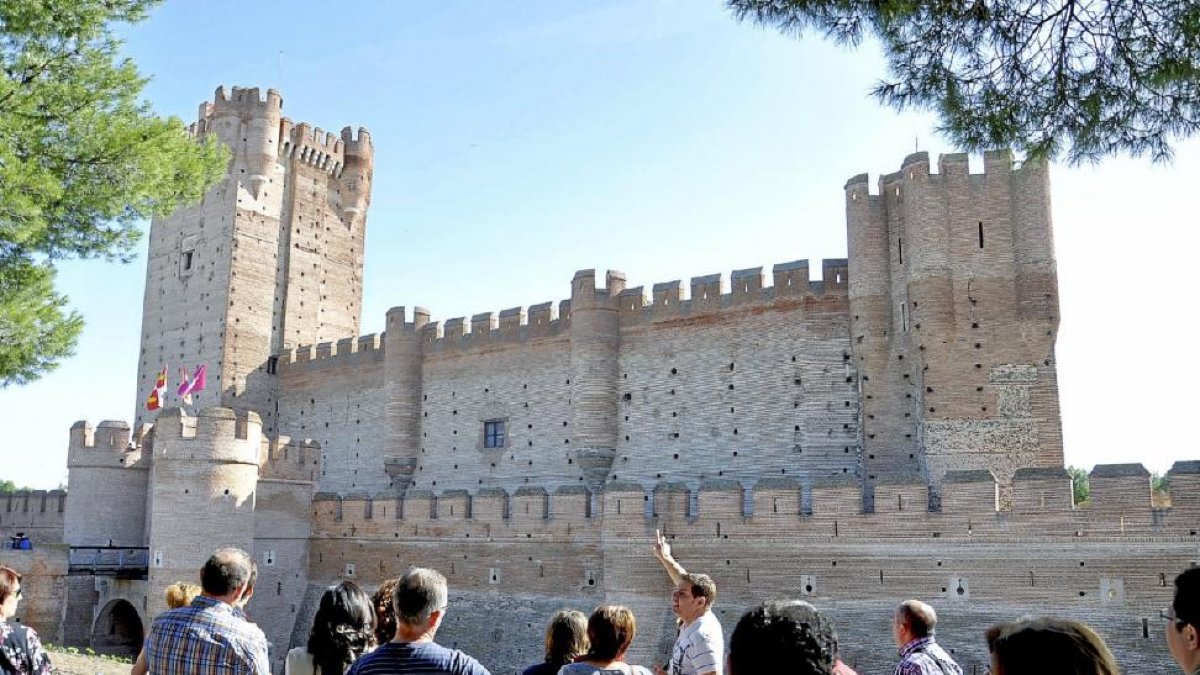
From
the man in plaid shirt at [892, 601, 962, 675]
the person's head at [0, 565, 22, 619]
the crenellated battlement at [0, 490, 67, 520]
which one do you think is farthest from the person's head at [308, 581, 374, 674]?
the crenellated battlement at [0, 490, 67, 520]

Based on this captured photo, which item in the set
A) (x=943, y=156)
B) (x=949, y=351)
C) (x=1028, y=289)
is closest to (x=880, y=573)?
(x=949, y=351)

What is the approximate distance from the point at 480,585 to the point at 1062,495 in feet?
34.6

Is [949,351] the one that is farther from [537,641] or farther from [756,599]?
[537,641]

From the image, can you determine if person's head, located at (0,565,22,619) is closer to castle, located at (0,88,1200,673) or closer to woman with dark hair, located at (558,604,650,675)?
woman with dark hair, located at (558,604,650,675)

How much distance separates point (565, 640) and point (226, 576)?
1.49m

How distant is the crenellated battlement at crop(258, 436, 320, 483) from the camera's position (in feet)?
71.0

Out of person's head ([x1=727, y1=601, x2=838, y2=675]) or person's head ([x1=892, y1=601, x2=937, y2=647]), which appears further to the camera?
person's head ([x1=892, y1=601, x2=937, y2=647])

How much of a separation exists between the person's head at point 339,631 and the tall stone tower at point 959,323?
556 inches

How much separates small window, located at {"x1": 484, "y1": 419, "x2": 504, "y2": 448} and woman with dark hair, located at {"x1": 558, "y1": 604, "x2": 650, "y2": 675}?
66.1ft

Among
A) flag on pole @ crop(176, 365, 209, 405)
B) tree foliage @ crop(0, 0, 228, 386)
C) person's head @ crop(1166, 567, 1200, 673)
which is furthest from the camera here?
flag on pole @ crop(176, 365, 209, 405)

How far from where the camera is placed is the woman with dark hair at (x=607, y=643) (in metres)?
3.90

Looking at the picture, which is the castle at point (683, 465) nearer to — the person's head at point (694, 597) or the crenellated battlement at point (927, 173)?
the crenellated battlement at point (927, 173)

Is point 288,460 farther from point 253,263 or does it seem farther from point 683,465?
point 253,263

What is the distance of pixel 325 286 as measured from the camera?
3081 centimetres
